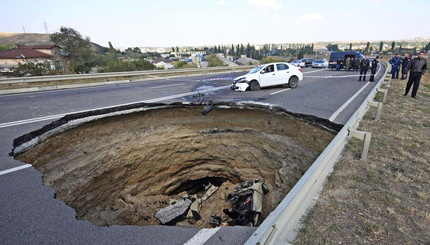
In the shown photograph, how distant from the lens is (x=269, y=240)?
5.01ft

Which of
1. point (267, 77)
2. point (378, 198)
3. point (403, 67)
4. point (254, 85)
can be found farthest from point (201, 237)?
point (403, 67)

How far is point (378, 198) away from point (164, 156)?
6498mm

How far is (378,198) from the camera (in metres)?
2.62

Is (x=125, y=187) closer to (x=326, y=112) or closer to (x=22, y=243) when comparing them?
(x=22, y=243)

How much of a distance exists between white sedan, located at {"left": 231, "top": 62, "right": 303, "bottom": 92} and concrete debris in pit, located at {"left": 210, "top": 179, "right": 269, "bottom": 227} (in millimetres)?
6229

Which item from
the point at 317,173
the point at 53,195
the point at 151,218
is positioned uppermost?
the point at 317,173

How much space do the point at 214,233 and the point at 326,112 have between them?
19.8 feet

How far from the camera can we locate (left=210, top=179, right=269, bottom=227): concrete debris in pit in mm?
4160

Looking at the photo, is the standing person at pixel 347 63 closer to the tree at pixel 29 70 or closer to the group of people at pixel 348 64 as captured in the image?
the group of people at pixel 348 64

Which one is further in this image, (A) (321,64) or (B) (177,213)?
(A) (321,64)

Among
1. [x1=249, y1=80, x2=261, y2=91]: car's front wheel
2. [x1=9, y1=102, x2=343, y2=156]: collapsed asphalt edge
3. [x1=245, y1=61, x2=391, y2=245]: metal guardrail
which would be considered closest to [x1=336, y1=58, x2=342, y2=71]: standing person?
[x1=249, y1=80, x2=261, y2=91]: car's front wheel

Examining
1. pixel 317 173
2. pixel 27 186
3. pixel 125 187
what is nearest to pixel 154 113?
pixel 125 187

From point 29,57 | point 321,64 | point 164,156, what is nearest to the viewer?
point 164,156

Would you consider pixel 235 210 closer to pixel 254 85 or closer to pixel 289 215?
pixel 289 215
